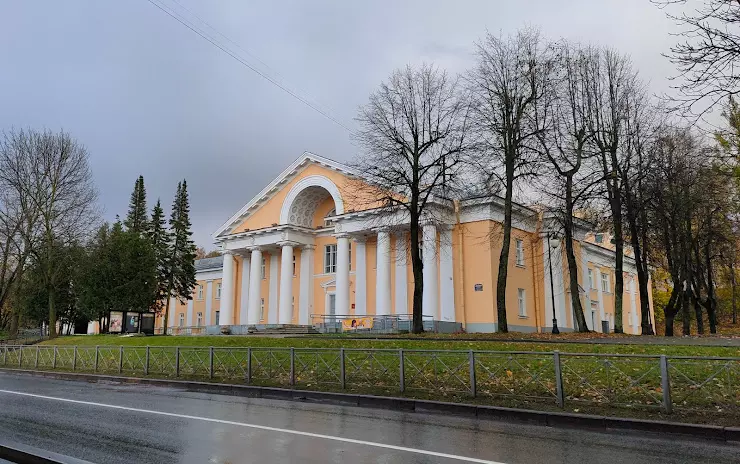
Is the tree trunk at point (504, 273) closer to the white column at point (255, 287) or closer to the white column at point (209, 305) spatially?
the white column at point (255, 287)

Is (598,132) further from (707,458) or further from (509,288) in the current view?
(707,458)

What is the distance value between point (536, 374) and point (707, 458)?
15.5 ft

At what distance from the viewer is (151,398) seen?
1364cm

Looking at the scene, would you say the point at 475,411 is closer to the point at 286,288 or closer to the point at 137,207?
the point at 286,288

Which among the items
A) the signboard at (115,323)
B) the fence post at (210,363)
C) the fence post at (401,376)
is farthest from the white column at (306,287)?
the fence post at (401,376)

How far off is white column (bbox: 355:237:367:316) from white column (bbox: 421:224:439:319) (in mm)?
5832

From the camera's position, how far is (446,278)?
3784cm

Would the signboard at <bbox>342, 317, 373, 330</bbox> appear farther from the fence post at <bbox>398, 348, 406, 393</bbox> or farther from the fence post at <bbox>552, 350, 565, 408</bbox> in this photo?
the fence post at <bbox>552, 350, 565, 408</bbox>

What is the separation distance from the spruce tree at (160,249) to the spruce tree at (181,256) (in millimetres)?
519

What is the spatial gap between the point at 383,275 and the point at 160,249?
96.4ft

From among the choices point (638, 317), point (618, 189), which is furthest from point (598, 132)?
point (638, 317)

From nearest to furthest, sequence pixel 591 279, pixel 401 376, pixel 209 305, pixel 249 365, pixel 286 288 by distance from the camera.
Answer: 1. pixel 401 376
2. pixel 249 365
3. pixel 286 288
4. pixel 591 279
5. pixel 209 305

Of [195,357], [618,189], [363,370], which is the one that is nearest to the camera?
[363,370]

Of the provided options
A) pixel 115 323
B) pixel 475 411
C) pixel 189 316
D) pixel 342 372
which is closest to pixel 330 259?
pixel 115 323
